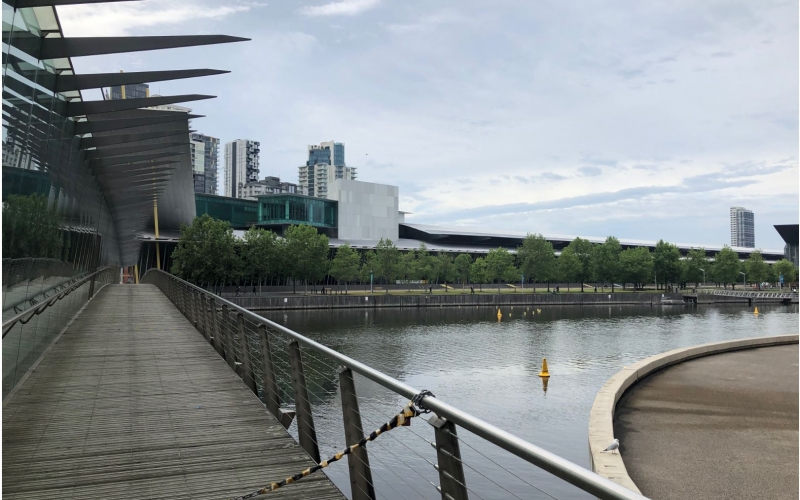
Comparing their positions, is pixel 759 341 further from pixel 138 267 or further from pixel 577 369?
pixel 138 267

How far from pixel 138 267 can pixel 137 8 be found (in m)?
94.7

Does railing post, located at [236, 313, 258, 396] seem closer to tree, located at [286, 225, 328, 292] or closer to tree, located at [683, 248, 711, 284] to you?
tree, located at [286, 225, 328, 292]

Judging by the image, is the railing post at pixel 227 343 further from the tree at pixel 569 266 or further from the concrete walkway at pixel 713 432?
the tree at pixel 569 266

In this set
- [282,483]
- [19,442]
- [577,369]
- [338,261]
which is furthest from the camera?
[338,261]

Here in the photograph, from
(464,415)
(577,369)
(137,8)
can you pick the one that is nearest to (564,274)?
(577,369)

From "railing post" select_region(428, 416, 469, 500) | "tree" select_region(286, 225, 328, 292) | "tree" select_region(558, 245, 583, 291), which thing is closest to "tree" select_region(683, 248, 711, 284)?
"tree" select_region(558, 245, 583, 291)

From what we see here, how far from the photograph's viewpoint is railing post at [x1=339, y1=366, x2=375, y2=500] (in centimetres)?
425

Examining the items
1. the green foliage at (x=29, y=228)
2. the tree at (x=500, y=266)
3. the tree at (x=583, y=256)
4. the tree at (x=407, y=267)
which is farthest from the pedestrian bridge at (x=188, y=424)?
the tree at (x=583, y=256)

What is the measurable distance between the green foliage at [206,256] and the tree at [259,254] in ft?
5.00

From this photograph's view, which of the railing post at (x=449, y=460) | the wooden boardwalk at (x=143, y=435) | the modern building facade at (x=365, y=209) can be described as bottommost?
the wooden boardwalk at (x=143, y=435)

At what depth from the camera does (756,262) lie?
118125 millimetres

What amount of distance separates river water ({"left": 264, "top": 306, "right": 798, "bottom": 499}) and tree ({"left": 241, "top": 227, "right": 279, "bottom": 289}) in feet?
42.6

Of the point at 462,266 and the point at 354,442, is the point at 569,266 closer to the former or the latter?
the point at 462,266

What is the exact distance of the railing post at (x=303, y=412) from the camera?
5500 mm
